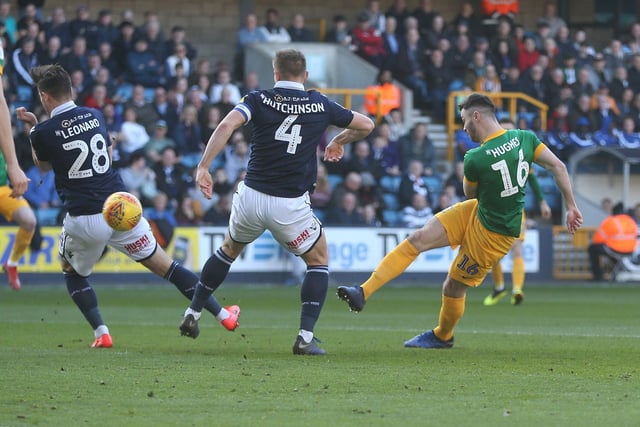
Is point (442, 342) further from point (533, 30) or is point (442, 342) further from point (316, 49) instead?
point (533, 30)

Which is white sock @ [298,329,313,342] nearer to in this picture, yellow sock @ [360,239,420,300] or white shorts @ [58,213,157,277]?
yellow sock @ [360,239,420,300]

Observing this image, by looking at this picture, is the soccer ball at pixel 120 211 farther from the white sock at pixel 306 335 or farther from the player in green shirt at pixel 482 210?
the player in green shirt at pixel 482 210

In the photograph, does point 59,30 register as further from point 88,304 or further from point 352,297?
point 352,297

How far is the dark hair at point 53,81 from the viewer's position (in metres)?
10.5

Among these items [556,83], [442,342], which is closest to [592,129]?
[556,83]

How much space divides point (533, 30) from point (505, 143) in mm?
23062

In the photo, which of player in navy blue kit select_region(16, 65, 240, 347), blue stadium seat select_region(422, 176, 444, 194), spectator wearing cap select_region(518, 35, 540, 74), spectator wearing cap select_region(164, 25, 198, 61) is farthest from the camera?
spectator wearing cap select_region(518, 35, 540, 74)

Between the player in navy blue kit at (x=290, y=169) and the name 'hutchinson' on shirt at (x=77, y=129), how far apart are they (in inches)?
51.5

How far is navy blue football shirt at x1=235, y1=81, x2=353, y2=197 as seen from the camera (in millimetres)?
10195

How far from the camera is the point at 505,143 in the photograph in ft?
35.3

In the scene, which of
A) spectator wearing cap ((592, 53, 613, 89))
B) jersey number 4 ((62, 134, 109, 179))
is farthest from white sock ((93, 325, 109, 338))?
spectator wearing cap ((592, 53, 613, 89))

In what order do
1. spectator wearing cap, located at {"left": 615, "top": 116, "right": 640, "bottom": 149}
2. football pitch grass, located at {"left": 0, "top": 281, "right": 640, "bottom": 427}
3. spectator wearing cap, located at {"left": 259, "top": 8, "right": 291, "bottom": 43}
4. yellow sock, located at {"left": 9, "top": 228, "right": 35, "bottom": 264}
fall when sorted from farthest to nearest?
1. spectator wearing cap, located at {"left": 615, "top": 116, "right": 640, "bottom": 149}
2. spectator wearing cap, located at {"left": 259, "top": 8, "right": 291, "bottom": 43}
3. yellow sock, located at {"left": 9, "top": 228, "right": 35, "bottom": 264}
4. football pitch grass, located at {"left": 0, "top": 281, "right": 640, "bottom": 427}

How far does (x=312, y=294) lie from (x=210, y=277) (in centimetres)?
87

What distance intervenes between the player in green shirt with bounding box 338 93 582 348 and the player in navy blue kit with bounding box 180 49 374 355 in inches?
25.3
